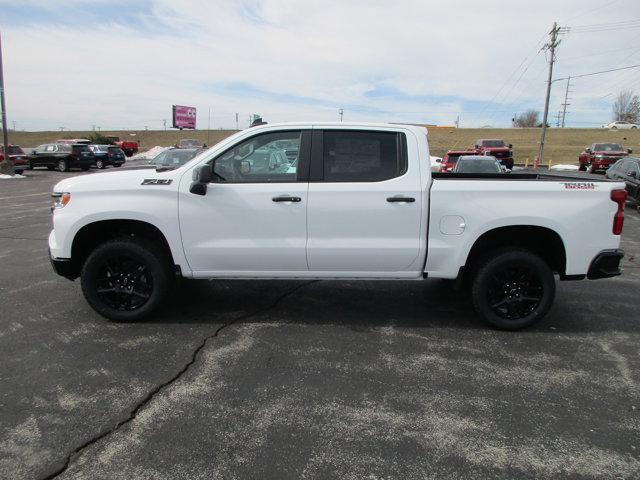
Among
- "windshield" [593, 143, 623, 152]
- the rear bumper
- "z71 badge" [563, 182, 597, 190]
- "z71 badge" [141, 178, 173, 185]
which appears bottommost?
the rear bumper

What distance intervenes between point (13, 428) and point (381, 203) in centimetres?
320

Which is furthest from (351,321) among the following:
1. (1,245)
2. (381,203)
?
(1,245)

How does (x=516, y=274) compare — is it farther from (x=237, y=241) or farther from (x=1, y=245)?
(x=1, y=245)

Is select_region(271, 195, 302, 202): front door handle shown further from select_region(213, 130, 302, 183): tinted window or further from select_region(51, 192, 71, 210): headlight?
select_region(51, 192, 71, 210): headlight

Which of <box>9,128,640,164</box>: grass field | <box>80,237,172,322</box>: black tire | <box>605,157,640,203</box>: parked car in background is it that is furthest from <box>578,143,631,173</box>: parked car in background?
<box>80,237,172,322</box>: black tire

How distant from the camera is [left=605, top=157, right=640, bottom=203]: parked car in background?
44.6ft

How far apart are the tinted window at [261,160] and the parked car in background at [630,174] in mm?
11867

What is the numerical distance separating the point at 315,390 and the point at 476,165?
12.7 meters

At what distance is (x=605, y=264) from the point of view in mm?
4531

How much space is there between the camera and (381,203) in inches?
176

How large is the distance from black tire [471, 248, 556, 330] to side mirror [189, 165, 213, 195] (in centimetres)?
264

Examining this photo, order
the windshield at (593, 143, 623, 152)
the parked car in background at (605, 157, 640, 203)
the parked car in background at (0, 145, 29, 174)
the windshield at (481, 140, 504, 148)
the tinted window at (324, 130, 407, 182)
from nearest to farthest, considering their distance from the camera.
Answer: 1. the tinted window at (324, 130, 407, 182)
2. the parked car in background at (605, 157, 640, 203)
3. the parked car in background at (0, 145, 29, 174)
4. the windshield at (593, 143, 623, 152)
5. the windshield at (481, 140, 504, 148)

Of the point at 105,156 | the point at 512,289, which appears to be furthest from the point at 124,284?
the point at 105,156

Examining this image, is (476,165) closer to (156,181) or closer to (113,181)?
(156,181)
